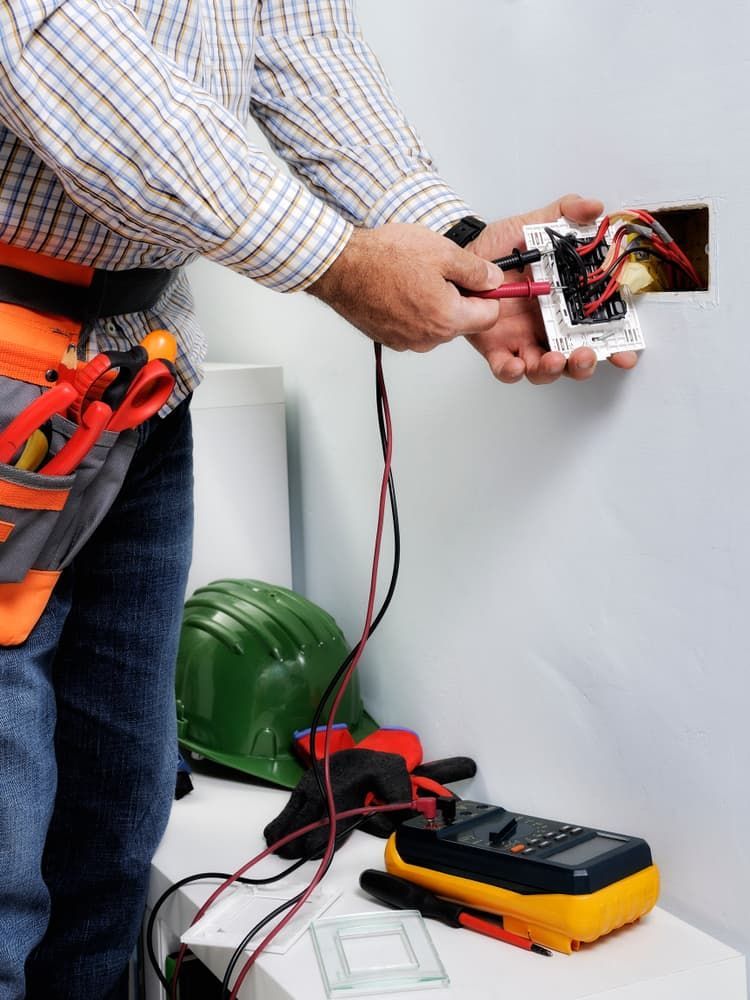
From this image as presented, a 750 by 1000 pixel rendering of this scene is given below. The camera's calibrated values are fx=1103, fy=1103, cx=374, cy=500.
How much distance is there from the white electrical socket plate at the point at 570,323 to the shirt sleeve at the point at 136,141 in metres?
0.29

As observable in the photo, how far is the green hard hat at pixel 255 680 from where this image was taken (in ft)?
4.87

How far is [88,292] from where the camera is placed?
3.15ft

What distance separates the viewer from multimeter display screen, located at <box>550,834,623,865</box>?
1025 mm

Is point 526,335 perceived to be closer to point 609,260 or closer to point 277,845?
point 609,260

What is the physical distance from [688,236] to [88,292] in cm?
56

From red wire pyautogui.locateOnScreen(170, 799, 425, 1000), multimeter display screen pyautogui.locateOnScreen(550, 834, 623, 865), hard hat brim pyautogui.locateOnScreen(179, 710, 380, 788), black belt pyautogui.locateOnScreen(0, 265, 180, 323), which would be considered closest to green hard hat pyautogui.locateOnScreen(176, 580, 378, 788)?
hard hat brim pyautogui.locateOnScreen(179, 710, 380, 788)

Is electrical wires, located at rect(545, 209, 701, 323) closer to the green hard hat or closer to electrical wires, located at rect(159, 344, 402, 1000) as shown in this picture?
electrical wires, located at rect(159, 344, 402, 1000)

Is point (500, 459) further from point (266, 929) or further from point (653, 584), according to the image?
point (266, 929)

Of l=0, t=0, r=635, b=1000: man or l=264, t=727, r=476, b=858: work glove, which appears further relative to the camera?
l=264, t=727, r=476, b=858: work glove

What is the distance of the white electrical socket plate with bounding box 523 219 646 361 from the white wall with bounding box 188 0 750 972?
0.02m

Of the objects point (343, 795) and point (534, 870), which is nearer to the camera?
point (534, 870)

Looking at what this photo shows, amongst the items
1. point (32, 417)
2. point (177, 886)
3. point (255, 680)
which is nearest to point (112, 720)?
point (177, 886)

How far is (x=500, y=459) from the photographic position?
1.30 metres

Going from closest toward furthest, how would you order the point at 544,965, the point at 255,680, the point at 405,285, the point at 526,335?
the point at 405,285 → the point at 544,965 → the point at 526,335 → the point at 255,680
